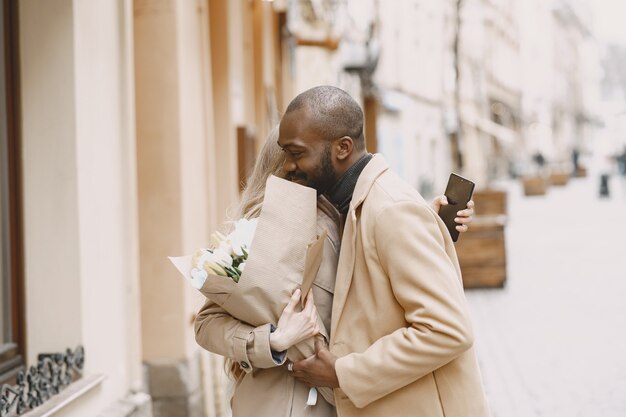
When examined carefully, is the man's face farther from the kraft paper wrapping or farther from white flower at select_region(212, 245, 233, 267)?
white flower at select_region(212, 245, 233, 267)

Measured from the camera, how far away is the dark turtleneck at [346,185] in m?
A: 2.78

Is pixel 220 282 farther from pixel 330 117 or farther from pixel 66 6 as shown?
pixel 66 6

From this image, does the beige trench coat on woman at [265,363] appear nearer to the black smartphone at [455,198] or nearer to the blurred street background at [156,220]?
the black smartphone at [455,198]

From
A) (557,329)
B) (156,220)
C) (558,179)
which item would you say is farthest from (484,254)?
(558,179)

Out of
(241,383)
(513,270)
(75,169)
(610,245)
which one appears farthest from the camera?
(610,245)

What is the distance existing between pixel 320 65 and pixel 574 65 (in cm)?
8671

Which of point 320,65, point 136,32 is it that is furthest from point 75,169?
point 320,65

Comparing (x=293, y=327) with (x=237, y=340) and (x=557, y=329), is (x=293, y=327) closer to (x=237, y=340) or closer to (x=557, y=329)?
(x=237, y=340)

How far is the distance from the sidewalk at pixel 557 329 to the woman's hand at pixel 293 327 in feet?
13.3

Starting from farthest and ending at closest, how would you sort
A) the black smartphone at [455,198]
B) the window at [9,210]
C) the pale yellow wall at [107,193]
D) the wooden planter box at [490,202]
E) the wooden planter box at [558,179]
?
1. the wooden planter box at [558,179]
2. the wooden planter box at [490,202]
3. the pale yellow wall at [107,193]
4. the window at [9,210]
5. the black smartphone at [455,198]

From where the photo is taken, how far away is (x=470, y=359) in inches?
106

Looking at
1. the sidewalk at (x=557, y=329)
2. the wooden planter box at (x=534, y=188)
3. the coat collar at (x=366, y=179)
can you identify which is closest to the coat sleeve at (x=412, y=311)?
the coat collar at (x=366, y=179)

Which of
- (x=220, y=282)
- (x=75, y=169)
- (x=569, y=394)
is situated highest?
(x=75, y=169)

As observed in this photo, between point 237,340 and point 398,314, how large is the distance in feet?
1.58
